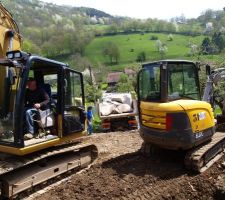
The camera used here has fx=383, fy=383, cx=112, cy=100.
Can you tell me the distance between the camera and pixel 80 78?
890 centimetres

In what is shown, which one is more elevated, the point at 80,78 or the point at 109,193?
the point at 80,78

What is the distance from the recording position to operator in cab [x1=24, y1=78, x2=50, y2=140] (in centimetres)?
719

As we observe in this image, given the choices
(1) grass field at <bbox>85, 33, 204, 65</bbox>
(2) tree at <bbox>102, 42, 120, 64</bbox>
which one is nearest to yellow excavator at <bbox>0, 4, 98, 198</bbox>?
(1) grass field at <bbox>85, 33, 204, 65</bbox>

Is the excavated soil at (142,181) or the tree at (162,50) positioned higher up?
the tree at (162,50)

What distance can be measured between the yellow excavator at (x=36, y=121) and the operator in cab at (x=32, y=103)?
125mm

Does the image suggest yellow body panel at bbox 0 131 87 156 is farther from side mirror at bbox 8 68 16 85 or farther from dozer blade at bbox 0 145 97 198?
side mirror at bbox 8 68 16 85

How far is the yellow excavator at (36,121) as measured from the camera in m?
6.90

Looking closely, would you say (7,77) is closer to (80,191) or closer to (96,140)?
(80,191)

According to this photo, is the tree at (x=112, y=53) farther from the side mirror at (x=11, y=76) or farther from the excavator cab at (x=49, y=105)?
the side mirror at (x=11, y=76)

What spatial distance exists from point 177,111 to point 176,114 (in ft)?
0.21

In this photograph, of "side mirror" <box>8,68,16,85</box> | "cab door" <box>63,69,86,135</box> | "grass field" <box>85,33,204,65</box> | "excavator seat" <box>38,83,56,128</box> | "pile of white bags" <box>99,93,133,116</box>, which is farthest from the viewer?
"grass field" <box>85,33,204,65</box>

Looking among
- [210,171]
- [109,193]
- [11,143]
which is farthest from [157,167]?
[11,143]

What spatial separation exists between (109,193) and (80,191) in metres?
0.59

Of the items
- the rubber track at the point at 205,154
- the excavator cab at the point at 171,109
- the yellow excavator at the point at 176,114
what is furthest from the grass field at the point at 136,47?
the excavator cab at the point at 171,109
